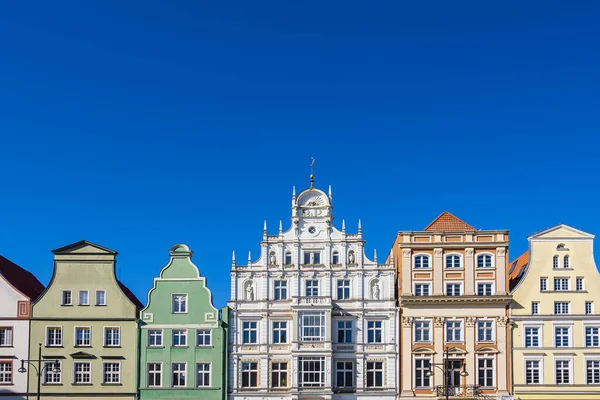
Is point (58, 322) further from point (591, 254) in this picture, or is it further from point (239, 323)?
point (591, 254)

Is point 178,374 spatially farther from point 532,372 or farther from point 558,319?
point 558,319

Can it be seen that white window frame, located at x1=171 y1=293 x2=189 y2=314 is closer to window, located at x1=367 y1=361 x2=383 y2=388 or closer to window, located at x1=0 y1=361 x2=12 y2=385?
window, located at x1=0 y1=361 x2=12 y2=385

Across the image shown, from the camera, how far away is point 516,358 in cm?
6694

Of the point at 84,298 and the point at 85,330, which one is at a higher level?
the point at 84,298

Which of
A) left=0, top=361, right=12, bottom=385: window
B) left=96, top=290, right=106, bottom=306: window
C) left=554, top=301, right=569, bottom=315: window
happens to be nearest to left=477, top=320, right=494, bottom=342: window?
left=554, top=301, right=569, bottom=315: window

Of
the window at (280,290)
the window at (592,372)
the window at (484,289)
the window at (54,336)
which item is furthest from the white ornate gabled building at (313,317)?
the window at (592,372)

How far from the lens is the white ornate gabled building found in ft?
219

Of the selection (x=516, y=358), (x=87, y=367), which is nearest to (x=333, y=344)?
(x=516, y=358)

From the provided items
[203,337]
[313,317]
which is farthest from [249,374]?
[313,317]

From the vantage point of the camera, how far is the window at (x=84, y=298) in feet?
223

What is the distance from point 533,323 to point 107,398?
33537mm

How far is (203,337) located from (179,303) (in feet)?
10.8

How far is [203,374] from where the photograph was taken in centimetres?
6738

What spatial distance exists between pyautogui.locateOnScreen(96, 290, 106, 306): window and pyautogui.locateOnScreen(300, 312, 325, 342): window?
15.6 m
